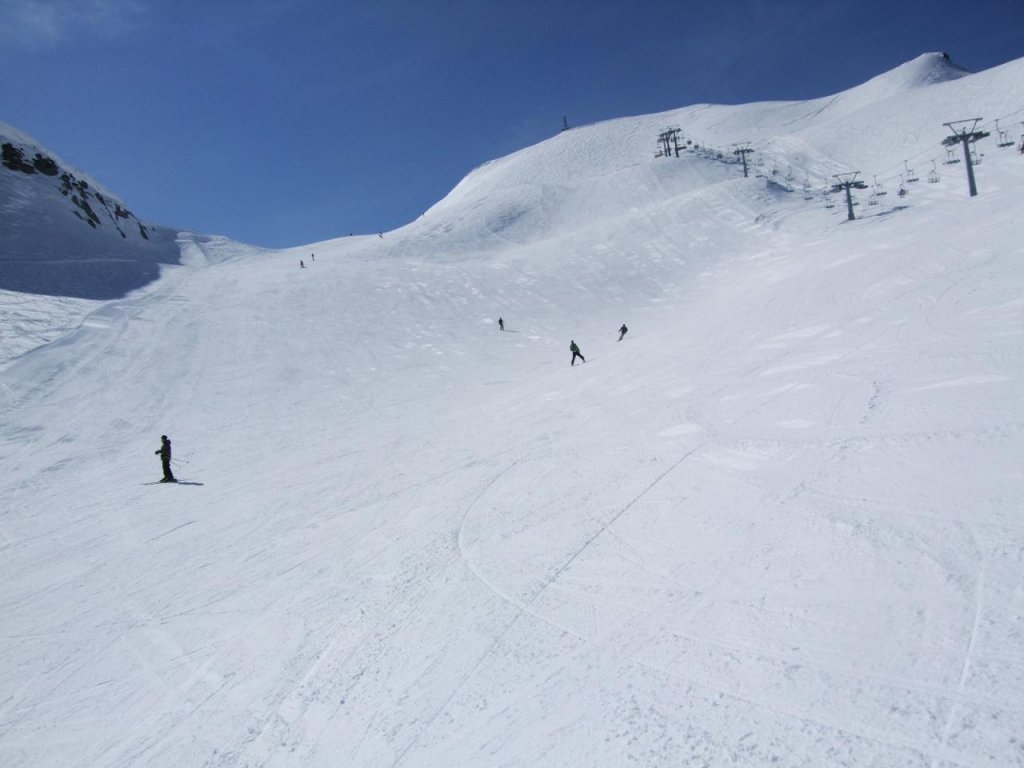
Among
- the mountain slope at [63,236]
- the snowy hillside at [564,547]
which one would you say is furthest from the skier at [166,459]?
the mountain slope at [63,236]

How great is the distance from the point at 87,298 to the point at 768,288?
33553 mm

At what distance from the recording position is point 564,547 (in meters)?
6.94

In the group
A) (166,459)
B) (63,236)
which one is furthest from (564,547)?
(63,236)

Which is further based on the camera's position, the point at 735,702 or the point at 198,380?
the point at 198,380

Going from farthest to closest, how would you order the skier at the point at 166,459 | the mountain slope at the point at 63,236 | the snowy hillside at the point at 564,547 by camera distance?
1. the mountain slope at the point at 63,236
2. the skier at the point at 166,459
3. the snowy hillside at the point at 564,547

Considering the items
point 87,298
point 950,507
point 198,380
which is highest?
point 87,298

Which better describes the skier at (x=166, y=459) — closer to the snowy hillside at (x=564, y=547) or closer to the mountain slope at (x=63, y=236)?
the snowy hillside at (x=564, y=547)

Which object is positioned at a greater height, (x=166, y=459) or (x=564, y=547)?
(x=166, y=459)

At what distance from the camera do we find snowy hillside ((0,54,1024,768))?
423 cm

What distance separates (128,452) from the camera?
16.2m

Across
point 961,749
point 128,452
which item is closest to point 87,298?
point 128,452

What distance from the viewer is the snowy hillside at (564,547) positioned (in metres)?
4.23

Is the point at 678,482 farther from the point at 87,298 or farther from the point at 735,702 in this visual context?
the point at 87,298

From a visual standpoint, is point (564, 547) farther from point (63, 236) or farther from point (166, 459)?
point (63, 236)
